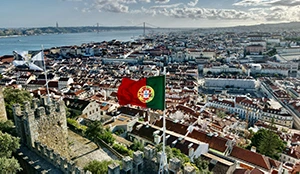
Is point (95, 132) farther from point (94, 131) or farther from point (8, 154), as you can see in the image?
point (8, 154)

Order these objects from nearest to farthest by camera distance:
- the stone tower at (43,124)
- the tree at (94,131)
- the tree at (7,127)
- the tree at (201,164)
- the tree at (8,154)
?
1. the tree at (8,154)
2. the stone tower at (43,124)
3. the tree at (7,127)
4. the tree at (94,131)
5. the tree at (201,164)

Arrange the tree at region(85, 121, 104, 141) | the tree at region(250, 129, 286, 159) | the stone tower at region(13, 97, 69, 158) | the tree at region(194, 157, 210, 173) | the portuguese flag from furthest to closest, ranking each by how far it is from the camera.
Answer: the tree at region(250, 129, 286, 159)
the tree at region(194, 157, 210, 173)
the tree at region(85, 121, 104, 141)
the stone tower at region(13, 97, 69, 158)
the portuguese flag

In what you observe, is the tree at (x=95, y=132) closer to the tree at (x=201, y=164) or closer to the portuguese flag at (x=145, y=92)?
the tree at (x=201, y=164)

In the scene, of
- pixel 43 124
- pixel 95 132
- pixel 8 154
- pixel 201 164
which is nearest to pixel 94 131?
pixel 95 132

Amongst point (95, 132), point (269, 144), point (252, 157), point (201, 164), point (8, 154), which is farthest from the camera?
point (269, 144)

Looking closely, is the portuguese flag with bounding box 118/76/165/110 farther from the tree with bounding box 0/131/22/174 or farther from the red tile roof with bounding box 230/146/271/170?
the red tile roof with bounding box 230/146/271/170

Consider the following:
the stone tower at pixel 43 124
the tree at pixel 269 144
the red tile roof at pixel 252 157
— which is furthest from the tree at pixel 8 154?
the tree at pixel 269 144

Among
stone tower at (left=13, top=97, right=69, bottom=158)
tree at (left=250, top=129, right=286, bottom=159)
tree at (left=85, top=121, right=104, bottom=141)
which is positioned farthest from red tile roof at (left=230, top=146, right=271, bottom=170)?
stone tower at (left=13, top=97, right=69, bottom=158)
